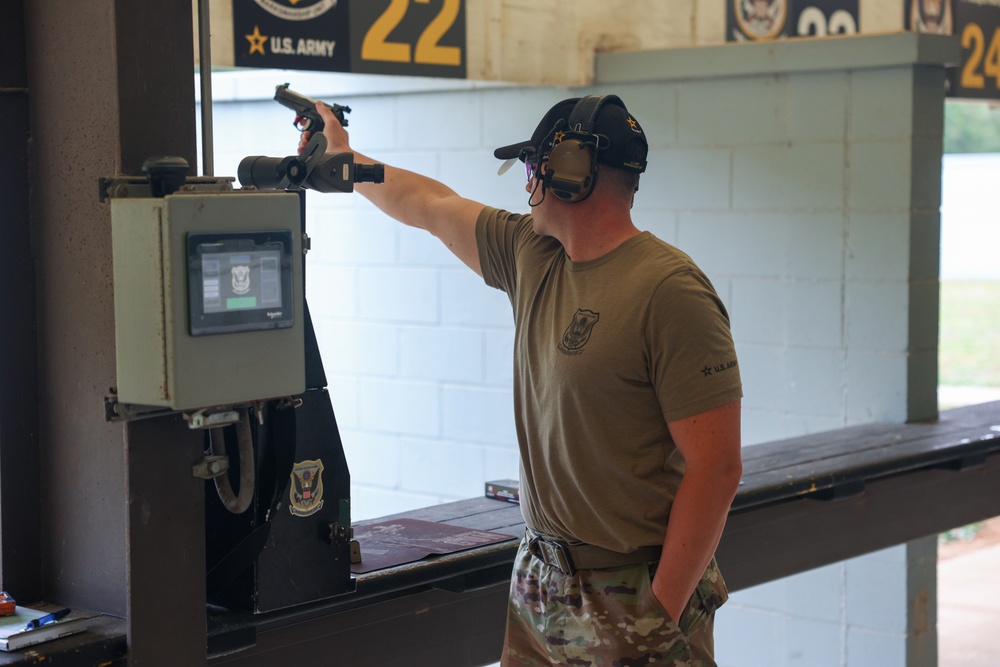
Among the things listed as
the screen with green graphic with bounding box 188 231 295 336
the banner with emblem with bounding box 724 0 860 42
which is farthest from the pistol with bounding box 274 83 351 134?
the banner with emblem with bounding box 724 0 860 42

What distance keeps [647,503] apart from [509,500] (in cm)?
102

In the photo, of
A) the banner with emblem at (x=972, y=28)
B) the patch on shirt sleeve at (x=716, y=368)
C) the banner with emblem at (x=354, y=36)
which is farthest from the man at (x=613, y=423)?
the banner with emblem at (x=972, y=28)

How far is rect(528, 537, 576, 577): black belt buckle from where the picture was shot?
204 cm

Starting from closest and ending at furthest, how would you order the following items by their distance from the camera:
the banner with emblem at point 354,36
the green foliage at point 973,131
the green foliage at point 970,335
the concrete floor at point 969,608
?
the banner with emblem at point 354,36
the concrete floor at point 969,608
the green foliage at point 970,335
the green foliage at point 973,131

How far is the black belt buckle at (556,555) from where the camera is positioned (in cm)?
204

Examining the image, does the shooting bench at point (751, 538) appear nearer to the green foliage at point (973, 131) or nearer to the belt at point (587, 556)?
the belt at point (587, 556)

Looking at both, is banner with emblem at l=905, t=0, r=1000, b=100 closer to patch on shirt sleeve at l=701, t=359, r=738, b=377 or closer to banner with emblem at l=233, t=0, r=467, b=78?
banner with emblem at l=233, t=0, r=467, b=78

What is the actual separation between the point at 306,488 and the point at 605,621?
1.79 ft

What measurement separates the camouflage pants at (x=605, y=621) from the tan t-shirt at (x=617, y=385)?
0.24 ft

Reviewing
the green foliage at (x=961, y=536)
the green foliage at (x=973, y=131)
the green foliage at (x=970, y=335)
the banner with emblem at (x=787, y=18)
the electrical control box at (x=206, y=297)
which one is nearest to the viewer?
the electrical control box at (x=206, y=297)

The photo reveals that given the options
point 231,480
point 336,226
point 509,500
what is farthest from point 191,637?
point 336,226

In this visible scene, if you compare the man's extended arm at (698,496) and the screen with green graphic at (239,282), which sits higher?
the screen with green graphic at (239,282)

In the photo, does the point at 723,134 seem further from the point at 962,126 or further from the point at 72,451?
the point at 962,126

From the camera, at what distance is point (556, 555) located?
2.04 meters
